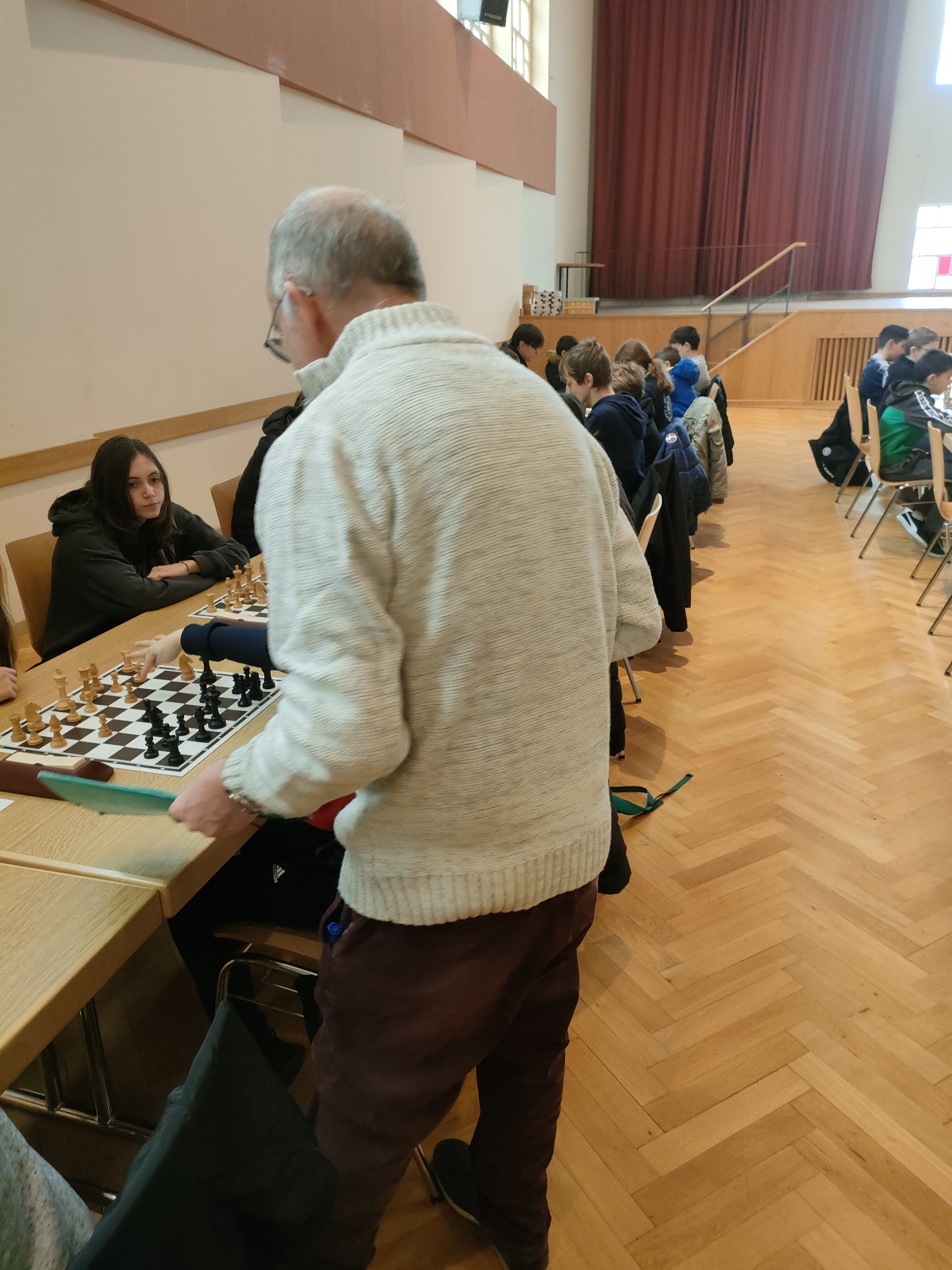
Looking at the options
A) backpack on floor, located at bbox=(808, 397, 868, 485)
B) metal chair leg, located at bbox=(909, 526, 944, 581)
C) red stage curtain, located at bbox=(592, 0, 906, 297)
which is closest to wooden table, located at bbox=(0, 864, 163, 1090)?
metal chair leg, located at bbox=(909, 526, 944, 581)

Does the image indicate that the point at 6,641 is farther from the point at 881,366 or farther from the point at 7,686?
the point at 881,366

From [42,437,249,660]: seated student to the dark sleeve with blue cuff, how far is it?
89cm

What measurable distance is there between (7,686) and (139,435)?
97.8 inches

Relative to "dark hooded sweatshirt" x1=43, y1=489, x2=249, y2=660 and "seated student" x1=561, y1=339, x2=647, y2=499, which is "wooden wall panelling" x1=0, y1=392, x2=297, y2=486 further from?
"seated student" x1=561, y1=339, x2=647, y2=499

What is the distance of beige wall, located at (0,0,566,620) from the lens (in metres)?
3.23

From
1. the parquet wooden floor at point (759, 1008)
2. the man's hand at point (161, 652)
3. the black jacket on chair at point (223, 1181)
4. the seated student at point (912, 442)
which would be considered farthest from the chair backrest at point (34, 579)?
the seated student at point (912, 442)

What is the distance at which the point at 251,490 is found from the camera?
315 cm

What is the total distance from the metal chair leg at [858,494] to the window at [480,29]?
5.30 m

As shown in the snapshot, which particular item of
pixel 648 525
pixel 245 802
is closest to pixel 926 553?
pixel 648 525

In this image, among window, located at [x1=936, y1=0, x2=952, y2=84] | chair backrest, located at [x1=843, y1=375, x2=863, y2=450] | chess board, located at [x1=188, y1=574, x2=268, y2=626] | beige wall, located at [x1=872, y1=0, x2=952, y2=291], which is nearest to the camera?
chess board, located at [x1=188, y1=574, x2=268, y2=626]

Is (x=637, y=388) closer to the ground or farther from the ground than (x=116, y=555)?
farther from the ground

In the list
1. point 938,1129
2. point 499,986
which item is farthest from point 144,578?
point 938,1129

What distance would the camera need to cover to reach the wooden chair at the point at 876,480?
488 cm

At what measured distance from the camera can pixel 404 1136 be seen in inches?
41.8
